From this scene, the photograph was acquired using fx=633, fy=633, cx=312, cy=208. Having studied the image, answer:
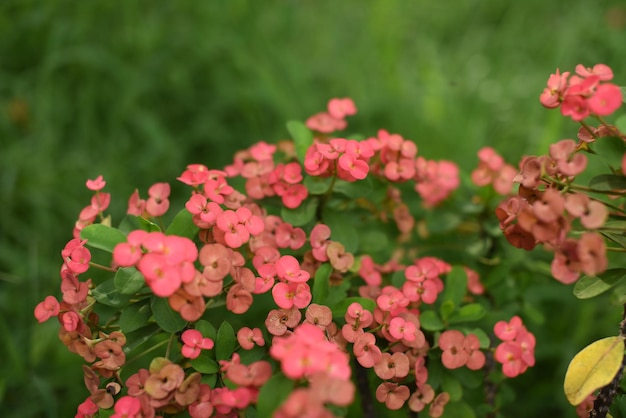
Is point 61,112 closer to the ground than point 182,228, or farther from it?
closer to the ground

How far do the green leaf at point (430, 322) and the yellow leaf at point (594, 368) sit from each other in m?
0.25

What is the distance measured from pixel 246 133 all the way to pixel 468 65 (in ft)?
3.60

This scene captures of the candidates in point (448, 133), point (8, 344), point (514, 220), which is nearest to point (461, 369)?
point (514, 220)

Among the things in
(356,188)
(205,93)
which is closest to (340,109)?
(356,188)

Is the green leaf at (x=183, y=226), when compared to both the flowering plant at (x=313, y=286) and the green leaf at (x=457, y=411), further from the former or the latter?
the green leaf at (x=457, y=411)

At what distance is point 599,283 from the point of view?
1039mm

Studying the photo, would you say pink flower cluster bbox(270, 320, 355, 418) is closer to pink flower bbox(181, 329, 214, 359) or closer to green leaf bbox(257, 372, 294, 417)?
green leaf bbox(257, 372, 294, 417)

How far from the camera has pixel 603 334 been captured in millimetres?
1808

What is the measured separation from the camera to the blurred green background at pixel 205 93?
6.93ft

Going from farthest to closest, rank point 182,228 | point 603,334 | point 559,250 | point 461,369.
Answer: point 603,334
point 461,369
point 182,228
point 559,250

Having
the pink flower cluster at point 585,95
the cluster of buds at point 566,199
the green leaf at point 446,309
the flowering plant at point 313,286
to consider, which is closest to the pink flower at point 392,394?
the flowering plant at point 313,286

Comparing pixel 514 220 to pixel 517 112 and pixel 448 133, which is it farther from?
pixel 517 112

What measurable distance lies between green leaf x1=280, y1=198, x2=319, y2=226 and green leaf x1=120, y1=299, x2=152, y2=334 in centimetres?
32

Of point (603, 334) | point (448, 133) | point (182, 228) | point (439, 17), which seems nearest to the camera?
point (182, 228)
